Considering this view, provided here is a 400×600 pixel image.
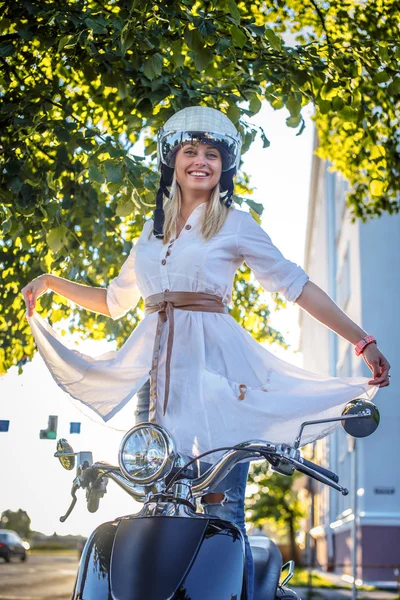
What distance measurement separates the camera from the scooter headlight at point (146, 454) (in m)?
2.04

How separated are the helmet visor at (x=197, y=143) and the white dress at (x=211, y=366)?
0.20m

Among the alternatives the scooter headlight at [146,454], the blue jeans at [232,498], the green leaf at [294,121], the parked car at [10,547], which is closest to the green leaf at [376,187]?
the green leaf at [294,121]

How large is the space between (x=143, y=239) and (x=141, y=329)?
0.40 m

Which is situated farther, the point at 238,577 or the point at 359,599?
the point at 359,599

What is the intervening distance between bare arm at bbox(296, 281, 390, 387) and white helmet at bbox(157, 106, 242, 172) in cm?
58

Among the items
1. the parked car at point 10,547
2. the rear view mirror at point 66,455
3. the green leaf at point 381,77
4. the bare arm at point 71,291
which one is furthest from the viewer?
the parked car at point 10,547

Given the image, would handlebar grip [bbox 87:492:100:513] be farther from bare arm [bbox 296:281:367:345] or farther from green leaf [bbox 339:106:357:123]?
green leaf [bbox 339:106:357:123]

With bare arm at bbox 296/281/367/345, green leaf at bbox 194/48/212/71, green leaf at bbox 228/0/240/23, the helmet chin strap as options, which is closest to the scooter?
bare arm at bbox 296/281/367/345

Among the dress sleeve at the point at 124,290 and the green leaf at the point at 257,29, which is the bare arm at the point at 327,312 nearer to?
the dress sleeve at the point at 124,290

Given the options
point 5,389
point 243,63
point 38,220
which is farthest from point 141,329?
point 243,63

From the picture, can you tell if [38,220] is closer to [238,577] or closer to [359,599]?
[238,577]

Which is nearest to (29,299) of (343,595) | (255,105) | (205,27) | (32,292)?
(32,292)

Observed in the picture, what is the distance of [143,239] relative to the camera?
3.00m

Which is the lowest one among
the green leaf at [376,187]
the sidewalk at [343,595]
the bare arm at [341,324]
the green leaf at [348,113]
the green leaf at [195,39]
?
the sidewalk at [343,595]
